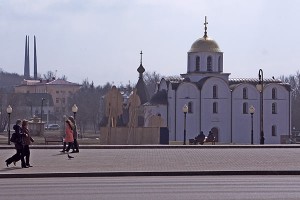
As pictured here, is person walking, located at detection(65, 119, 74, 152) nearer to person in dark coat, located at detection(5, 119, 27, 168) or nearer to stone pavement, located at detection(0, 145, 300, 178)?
stone pavement, located at detection(0, 145, 300, 178)

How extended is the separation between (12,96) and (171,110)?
3166 centimetres

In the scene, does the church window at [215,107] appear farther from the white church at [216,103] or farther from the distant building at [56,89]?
the distant building at [56,89]

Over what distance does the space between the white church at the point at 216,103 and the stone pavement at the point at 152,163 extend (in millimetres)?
48876

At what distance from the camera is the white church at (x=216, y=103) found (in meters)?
84.8

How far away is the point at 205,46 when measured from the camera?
86562 mm

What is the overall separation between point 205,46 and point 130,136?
124 ft

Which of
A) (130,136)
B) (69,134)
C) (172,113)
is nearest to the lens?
(69,134)

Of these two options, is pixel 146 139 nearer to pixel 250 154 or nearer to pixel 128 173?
pixel 250 154

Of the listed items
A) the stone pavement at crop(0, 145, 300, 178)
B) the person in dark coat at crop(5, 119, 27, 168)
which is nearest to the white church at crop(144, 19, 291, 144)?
the stone pavement at crop(0, 145, 300, 178)

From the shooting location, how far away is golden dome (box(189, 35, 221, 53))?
284 ft

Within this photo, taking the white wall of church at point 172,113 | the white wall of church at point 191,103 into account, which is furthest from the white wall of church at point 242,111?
the white wall of church at point 172,113

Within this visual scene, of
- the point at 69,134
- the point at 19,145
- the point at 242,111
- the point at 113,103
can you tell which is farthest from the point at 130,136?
the point at 242,111

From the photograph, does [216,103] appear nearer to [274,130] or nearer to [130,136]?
[274,130]

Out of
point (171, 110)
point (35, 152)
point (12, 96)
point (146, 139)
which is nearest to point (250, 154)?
point (35, 152)
